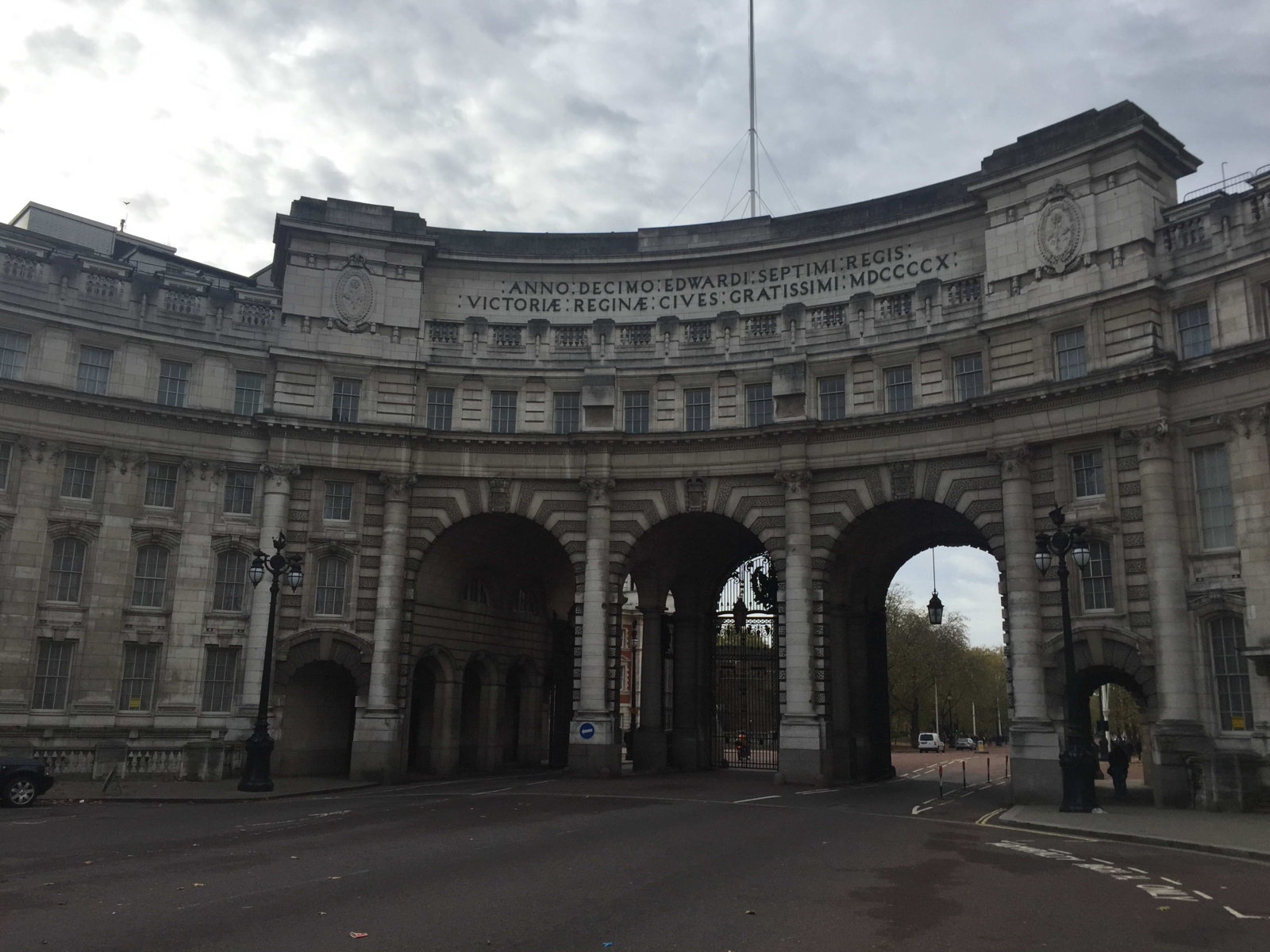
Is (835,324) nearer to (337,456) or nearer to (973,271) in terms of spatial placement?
(973,271)

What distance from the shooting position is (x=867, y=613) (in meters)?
40.2

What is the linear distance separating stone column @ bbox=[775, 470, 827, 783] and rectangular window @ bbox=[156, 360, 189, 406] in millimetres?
21533

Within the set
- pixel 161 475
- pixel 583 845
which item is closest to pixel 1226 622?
→ pixel 583 845

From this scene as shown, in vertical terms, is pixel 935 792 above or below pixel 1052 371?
below

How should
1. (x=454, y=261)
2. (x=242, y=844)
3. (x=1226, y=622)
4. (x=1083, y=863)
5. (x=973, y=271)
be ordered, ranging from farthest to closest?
(x=454, y=261) < (x=973, y=271) < (x=1226, y=622) < (x=242, y=844) < (x=1083, y=863)

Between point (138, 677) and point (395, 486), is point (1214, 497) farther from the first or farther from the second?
point (138, 677)

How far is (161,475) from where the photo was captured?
36.7m

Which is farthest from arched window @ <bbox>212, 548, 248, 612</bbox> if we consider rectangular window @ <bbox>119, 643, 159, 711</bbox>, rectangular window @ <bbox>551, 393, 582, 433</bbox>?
rectangular window @ <bbox>551, 393, 582, 433</bbox>

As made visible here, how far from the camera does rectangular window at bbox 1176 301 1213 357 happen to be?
30031 mm

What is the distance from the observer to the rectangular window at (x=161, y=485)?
3641 cm

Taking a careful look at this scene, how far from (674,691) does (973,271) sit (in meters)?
20.3

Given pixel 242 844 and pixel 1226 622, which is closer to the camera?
pixel 242 844

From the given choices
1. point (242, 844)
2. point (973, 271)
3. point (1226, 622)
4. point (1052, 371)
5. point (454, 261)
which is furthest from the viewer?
point (454, 261)

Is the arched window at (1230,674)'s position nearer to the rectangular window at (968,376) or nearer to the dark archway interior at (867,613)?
the dark archway interior at (867,613)
